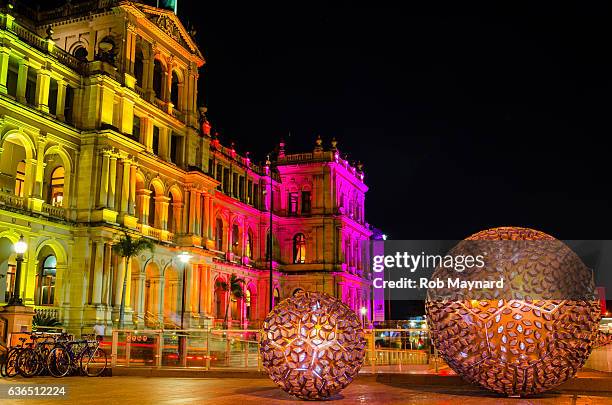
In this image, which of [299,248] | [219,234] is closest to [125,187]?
[219,234]

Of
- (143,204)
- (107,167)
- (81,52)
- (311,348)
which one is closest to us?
(311,348)

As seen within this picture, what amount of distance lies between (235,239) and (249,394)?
4265 centimetres

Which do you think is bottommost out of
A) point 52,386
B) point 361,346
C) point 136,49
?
point 52,386

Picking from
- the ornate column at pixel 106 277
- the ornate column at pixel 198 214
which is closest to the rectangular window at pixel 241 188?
the ornate column at pixel 198 214

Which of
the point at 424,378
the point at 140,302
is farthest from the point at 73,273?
the point at 424,378

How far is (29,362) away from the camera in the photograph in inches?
576

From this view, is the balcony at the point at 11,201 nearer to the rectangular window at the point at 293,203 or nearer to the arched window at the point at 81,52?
the arched window at the point at 81,52

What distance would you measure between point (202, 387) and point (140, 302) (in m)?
23.7

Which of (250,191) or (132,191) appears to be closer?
(132,191)

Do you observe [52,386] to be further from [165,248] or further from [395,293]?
[395,293]

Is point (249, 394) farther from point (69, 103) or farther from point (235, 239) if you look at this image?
point (235, 239)

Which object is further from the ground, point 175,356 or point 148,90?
point 148,90

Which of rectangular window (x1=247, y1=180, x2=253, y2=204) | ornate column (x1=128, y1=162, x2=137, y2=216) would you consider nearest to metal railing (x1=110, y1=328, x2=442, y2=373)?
ornate column (x1=128, y1=162, x2=137, y2=216)

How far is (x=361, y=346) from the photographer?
9469mm
